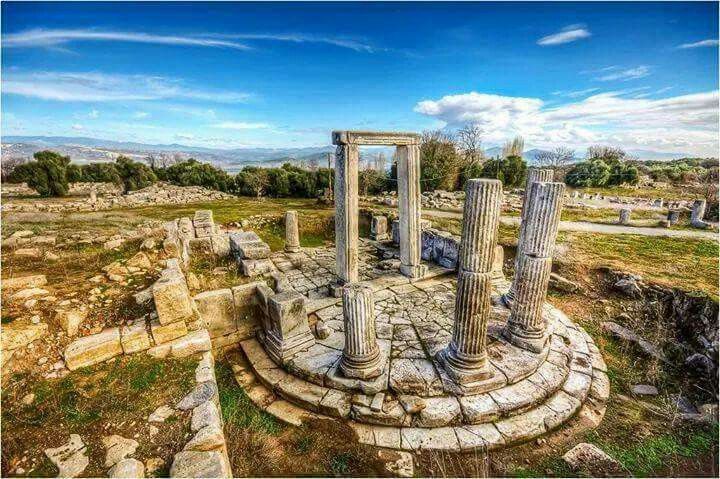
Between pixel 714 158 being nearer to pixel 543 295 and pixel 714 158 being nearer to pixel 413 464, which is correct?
pixel 543 295

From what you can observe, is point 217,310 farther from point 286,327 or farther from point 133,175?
point 133,175

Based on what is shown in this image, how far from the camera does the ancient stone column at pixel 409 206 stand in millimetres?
7551

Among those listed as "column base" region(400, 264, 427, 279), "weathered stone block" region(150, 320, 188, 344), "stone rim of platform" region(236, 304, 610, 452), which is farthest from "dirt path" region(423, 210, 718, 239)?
"weathered stone block" region(150, 320, 188, 344)

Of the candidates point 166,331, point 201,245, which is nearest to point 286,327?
point 166,331

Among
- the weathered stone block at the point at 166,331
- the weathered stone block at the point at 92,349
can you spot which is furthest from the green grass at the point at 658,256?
the weathered stone block at the point at 92,349

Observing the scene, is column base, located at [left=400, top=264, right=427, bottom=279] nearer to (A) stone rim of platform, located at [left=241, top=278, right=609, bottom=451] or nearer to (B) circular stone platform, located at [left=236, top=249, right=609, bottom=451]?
(B) circular stone platform, located at [left=236, top=249, right=609, bottom=451]

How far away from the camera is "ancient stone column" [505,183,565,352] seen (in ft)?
16.8

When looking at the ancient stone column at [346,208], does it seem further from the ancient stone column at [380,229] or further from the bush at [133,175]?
the bush at [133,175]

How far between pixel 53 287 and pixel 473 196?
716 centimetres

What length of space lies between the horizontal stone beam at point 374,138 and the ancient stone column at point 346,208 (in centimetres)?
13

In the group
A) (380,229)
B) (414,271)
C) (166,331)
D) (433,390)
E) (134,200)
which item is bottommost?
(433,390)

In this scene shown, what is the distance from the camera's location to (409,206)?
25.7 feet

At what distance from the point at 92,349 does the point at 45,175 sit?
2983 cm

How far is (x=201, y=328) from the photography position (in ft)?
17.1
